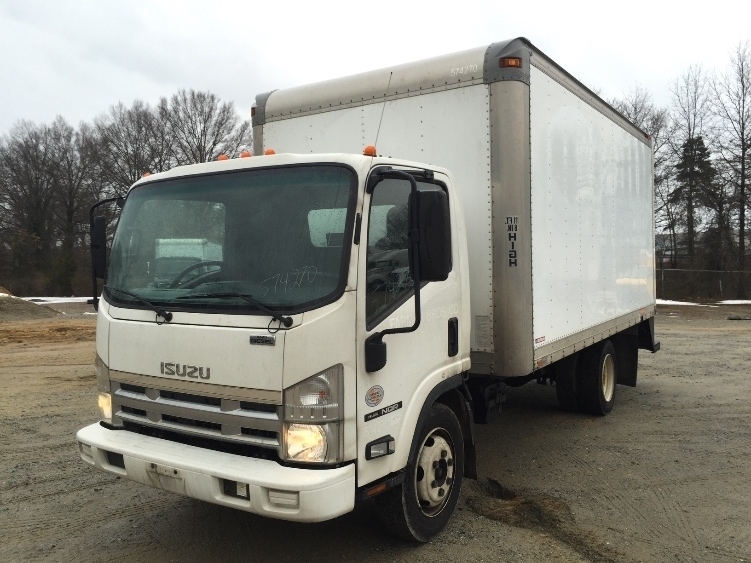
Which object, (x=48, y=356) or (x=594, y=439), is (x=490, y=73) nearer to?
(x=594, y=439)

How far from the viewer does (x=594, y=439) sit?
6648mm

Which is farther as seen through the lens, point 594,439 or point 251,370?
point 594,439

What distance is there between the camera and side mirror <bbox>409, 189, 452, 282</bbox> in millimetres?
3299

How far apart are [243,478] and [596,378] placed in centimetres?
519

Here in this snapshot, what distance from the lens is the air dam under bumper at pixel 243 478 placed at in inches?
121

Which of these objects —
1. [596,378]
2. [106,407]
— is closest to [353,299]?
[106,407]

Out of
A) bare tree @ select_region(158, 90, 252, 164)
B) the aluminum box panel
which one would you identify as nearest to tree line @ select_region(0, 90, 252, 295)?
bare tree @ select_region(158, 90, 252, 164)

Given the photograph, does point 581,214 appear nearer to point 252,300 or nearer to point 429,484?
point 429,484

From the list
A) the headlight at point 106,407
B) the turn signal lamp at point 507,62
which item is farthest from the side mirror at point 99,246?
the turn signal lamp at point 507,62

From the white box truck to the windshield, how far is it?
0.04 ft

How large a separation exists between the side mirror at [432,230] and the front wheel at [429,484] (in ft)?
3.72

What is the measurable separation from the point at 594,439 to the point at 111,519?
4703 mm

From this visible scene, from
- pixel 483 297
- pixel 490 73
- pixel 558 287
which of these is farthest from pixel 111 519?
pixel 490 73

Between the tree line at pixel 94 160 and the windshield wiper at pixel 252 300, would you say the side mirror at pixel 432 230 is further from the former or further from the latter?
the tree line at pixel 94 160
